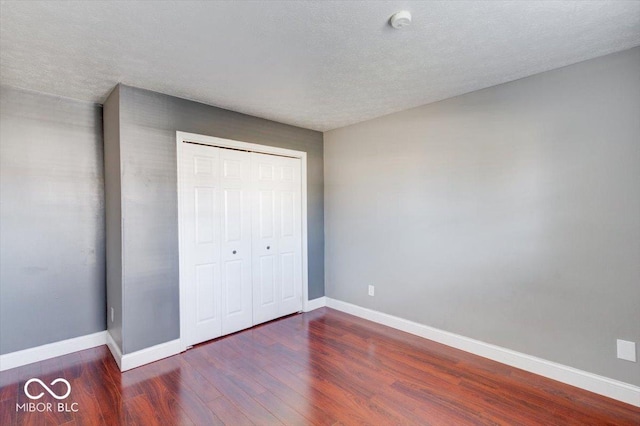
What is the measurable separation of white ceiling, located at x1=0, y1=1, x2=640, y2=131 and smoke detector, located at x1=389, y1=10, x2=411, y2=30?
0.11 feet

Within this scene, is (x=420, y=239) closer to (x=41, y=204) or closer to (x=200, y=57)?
(x=200, y=57)

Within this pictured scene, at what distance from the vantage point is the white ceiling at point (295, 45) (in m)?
1.68

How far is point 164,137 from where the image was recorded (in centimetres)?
287

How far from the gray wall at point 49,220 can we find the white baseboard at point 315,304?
226cm

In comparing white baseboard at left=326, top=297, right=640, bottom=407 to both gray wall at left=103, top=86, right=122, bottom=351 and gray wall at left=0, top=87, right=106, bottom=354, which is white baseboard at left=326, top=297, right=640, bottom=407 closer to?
gray wall at left=103, top=86, right=122, bottom=351

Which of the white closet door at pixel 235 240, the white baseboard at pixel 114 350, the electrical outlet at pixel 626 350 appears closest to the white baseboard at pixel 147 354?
the white baseboard at pixel 114 350

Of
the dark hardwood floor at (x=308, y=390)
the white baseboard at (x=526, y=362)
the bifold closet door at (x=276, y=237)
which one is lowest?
the dark hardwood floor at (x=308, y=390)

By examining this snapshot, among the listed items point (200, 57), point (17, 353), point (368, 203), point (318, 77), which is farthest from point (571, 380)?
point (17, 353)

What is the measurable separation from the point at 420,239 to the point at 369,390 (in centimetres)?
160

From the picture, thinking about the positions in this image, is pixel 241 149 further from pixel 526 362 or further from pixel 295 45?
pixel 526 362

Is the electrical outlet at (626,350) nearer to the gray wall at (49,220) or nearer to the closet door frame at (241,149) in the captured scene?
the closet door frame at (241,149)

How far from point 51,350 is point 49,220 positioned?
3.98ft

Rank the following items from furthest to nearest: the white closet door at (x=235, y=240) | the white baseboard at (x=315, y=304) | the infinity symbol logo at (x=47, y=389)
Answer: the white baseboard at (x=315, y=304) < the white closet door at (x=235, y=240) < the infinity symbol logo at (x=47, y=389)

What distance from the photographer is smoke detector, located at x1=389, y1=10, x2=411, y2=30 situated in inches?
66.7
